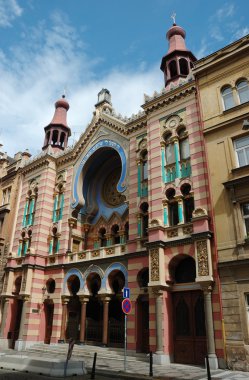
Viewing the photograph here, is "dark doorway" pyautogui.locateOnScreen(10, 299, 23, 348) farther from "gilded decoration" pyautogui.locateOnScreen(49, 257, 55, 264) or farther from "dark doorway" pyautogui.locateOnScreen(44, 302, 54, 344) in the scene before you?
"gilded decoration" pyautogui.locateOnScreen(49, 257, 55, 264)

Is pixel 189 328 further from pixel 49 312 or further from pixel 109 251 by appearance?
pixel 49 312

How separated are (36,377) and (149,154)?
15.6 m

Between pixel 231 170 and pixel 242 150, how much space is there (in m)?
1.46

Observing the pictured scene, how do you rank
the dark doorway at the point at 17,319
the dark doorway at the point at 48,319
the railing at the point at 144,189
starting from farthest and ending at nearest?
the dark doorway at the point at 17,319
the dark doorway at the point at 48,319
the railing at the point at 144,189

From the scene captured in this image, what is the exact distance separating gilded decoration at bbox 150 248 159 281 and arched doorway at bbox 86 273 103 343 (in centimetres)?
680

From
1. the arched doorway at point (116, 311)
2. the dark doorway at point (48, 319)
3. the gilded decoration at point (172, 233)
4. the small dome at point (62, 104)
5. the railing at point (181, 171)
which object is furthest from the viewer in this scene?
the small dome at point (62, 104)

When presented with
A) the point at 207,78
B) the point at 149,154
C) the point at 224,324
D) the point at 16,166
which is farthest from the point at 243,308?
the point at 16,166

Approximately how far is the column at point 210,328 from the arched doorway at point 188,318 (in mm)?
1342

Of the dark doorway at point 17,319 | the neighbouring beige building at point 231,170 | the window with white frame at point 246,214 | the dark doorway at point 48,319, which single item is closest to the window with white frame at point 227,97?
the neighbouring beige building at point 231,170

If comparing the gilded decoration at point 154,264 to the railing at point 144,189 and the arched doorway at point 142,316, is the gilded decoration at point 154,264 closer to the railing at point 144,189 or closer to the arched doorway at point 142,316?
the arched doorway at point 142,316

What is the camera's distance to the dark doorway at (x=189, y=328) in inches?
682

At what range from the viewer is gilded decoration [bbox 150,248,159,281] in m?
18.7

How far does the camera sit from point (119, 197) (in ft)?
93.2

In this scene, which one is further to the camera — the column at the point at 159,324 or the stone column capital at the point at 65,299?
the stone column capital at the point at 65,299
